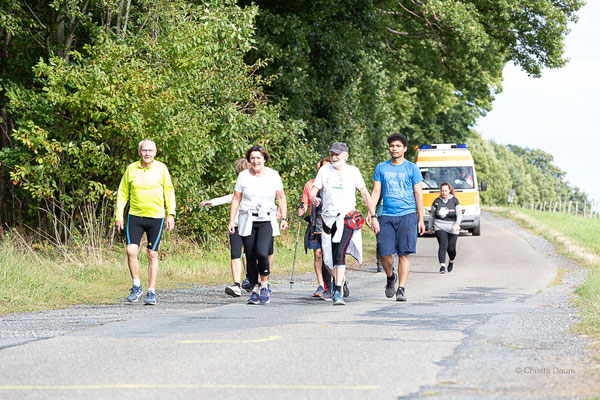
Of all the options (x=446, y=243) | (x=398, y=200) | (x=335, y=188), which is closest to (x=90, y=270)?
(x=335, y=188)

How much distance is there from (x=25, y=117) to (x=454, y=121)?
44.8 m

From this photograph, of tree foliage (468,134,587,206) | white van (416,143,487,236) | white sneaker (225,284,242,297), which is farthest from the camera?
tree foliage (468,134,587,206)

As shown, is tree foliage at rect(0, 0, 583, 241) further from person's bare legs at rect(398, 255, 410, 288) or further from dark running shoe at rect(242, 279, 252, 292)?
person's bare legs at rect(398, 255, 410, 288)

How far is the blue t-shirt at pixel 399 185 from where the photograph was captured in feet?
33.1

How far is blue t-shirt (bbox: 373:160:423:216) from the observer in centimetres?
1010

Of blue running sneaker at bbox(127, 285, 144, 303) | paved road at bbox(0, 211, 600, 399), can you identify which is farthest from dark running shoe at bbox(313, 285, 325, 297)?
blue running sneaker at bbox(127, 285, 144, 303)

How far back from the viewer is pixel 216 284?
12586 mm

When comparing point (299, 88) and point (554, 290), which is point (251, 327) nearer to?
point (554, 290)

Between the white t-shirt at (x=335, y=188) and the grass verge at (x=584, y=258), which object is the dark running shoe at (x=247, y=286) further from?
the grass verge at (x=584, y=258)

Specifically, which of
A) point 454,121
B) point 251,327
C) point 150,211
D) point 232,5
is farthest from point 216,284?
point 454,121

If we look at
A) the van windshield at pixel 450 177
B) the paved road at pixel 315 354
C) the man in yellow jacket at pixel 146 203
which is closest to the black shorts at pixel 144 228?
the man in yellow jacket at pixel 146 203

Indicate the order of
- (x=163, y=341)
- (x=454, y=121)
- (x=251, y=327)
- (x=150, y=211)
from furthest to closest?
(x=454, y=121)
(x=150, y=211)
(x=251, y=327)
(x=163, y=341)

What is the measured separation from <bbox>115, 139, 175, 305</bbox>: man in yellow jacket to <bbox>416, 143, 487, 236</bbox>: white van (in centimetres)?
1797

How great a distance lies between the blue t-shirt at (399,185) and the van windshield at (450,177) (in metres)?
18.0
